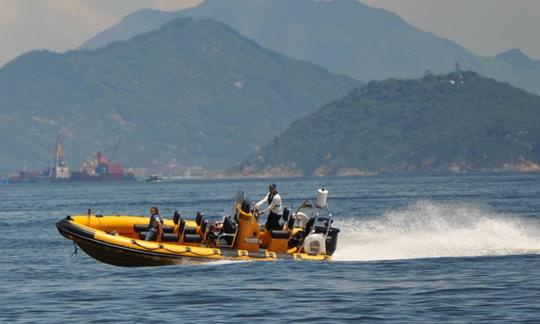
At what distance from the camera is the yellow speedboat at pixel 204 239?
117 ft

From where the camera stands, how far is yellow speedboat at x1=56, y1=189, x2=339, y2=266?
35.6m

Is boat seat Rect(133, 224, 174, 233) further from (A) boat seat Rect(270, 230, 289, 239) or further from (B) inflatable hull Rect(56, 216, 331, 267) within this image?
(A) boat seat Rect(270, 230, 289, 239)

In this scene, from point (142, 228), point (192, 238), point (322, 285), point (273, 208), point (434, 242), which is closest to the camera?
point (322, 285)

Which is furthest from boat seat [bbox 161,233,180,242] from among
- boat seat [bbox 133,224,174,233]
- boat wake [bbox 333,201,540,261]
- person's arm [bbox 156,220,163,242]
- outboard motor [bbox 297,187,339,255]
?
boat wake [bbox 333,201,540,261]

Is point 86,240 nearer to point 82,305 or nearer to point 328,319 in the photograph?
point 82,305

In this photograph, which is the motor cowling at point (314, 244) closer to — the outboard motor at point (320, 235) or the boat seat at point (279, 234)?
the outboard motor at point (320, 235)

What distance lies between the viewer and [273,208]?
122ft

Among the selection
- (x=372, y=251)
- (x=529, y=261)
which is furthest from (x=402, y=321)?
(x=372, y=251)

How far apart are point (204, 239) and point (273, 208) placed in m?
2.37

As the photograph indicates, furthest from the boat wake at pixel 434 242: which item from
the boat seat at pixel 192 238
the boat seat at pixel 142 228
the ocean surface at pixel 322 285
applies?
the boat seat at pixel 142 228

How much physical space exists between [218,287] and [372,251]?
9705mm

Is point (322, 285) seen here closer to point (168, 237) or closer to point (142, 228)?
point (168, 237)

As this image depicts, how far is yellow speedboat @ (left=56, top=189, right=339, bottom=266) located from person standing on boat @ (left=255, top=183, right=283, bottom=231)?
0.71ft

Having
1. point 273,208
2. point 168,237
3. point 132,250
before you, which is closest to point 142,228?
point 168,237
